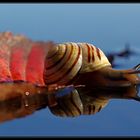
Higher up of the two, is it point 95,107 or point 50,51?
point 50,51

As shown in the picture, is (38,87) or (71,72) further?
(71,72)

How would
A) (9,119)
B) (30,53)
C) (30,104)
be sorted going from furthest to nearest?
(30,53), (30,104), (9,119)

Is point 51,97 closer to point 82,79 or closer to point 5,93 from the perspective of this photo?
point 5,93

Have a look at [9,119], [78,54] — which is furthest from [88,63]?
[9,119]

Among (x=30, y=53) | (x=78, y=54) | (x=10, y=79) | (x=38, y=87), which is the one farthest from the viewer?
(x=30, y=53)

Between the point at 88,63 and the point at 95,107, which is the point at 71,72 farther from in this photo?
the point at 95,107

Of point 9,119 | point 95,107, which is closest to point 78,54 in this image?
point 95,107
